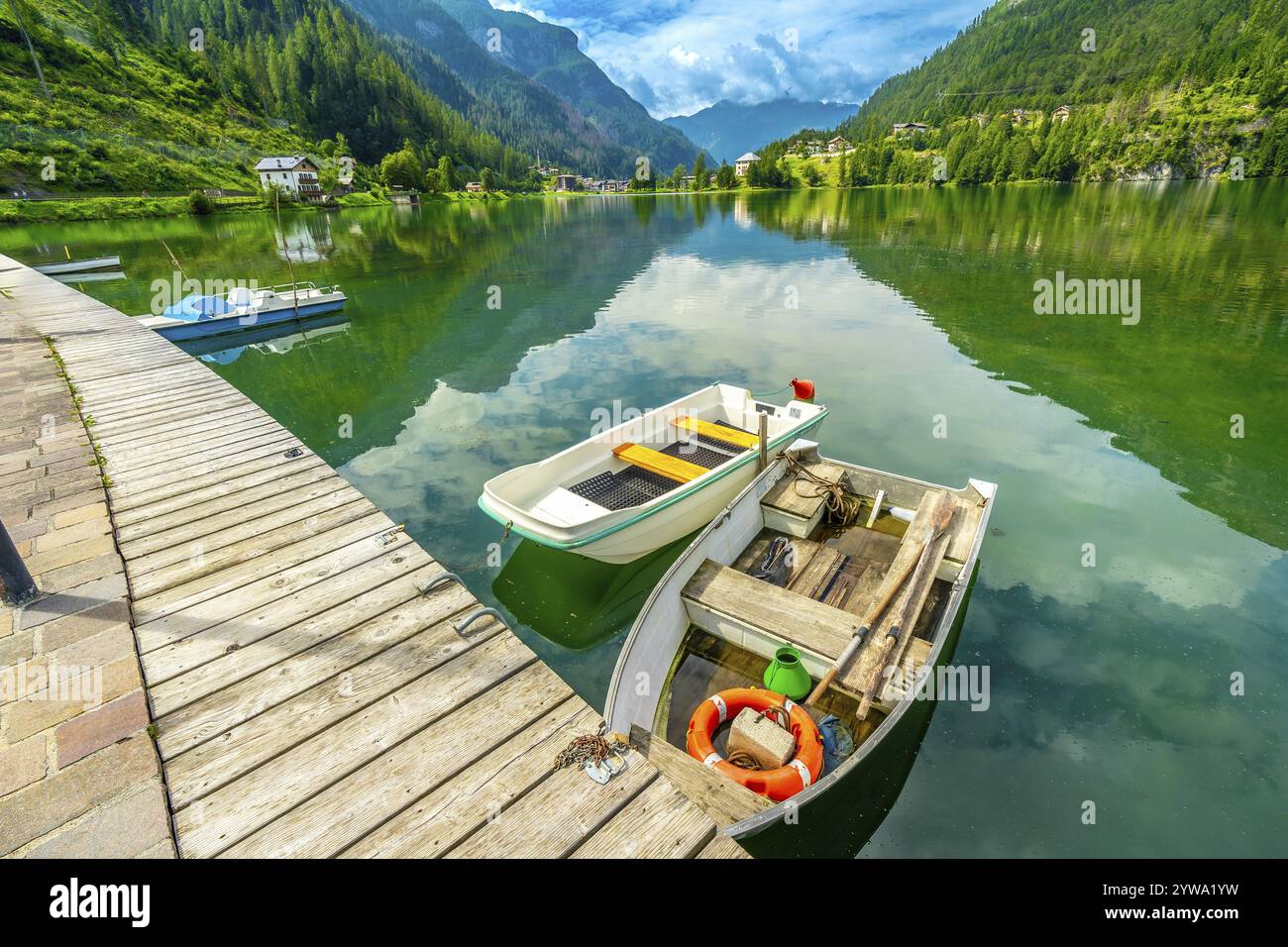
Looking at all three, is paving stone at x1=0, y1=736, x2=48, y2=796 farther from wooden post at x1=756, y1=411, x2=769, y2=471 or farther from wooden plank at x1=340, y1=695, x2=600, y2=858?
wooden post at x1=756, y1=411, x2=769, y2=471

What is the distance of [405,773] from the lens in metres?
3.90

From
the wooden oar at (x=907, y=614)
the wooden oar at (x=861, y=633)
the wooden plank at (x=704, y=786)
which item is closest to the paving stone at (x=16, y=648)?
the wooden plank at (x=704, y=786)

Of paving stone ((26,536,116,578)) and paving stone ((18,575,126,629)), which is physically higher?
paving stone ((26,536,116,578))

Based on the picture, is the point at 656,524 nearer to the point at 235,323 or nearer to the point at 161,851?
the point at 161,851

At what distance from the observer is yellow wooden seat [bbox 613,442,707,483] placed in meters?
11.6

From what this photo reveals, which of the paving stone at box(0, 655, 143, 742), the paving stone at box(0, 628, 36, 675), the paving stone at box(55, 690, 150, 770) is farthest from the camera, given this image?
the paving stone at box(0, 628, 36, 675)

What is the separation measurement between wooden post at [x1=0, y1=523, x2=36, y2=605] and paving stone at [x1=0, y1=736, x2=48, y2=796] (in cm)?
204

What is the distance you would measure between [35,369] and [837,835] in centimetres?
1843

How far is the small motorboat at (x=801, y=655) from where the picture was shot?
5.84 meters

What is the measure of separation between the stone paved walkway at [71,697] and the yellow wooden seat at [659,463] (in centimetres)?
847

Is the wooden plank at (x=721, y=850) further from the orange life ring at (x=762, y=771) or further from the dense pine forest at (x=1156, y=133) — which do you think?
the dense pine forest at (x=1156, y=133)

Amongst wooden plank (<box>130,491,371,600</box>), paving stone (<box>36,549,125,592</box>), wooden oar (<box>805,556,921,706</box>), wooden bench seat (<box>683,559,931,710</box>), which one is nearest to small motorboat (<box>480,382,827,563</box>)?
wooden bench seat (<box>683,559,931,710</box>)
